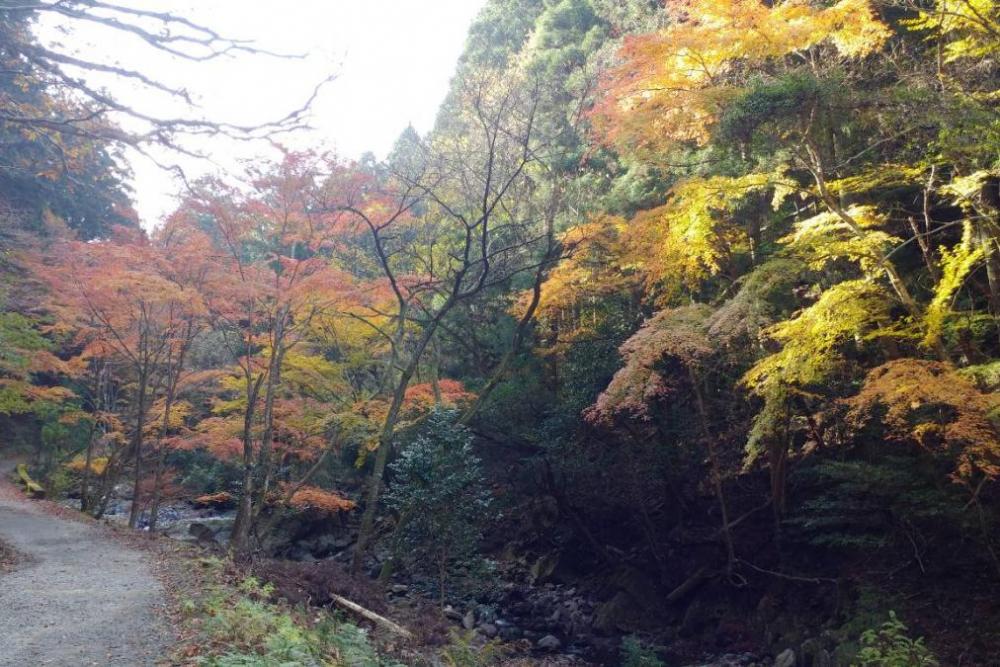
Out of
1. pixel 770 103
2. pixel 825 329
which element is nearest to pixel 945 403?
pixel 825 329

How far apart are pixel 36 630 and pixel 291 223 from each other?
8649 mm

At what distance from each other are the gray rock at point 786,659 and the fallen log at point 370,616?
17.6 feet

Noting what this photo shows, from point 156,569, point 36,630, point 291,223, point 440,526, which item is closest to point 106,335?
point 291,223

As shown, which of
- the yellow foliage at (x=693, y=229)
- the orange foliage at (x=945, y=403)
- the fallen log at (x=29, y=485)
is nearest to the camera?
the orange foliage at (x=945, y=403)

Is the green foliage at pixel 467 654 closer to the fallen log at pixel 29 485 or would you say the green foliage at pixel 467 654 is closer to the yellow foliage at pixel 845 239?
the yellow foliage at pixel 845 239

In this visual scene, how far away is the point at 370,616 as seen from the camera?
9008 millimetres

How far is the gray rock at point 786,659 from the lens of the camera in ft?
32.4

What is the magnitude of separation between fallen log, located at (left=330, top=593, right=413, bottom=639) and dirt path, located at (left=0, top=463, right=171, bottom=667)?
7.50ft

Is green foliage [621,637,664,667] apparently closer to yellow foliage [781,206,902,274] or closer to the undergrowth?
the undergrowth

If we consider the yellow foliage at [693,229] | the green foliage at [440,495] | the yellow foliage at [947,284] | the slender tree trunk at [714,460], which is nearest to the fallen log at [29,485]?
the green foliage at [440,495]

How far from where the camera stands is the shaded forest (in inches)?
338

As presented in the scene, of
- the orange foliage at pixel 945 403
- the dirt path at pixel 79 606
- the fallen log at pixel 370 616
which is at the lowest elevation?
the fallen log at pixel 370 616

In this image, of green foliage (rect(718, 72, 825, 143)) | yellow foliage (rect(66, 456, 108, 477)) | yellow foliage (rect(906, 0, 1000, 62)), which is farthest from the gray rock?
yellow foliage (rect(66, 456, 108, 477))

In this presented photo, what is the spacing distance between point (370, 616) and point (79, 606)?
343 centimetres
